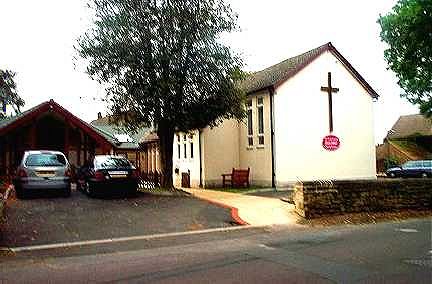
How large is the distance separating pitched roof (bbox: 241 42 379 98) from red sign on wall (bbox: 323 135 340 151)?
3914mm

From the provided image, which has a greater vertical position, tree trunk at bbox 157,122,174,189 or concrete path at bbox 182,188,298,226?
tree trunk at bbox 157,122,174,189

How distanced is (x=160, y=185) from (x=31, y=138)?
8280 millimetres

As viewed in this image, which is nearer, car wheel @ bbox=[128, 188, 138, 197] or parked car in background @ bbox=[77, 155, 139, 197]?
parked car in background @ bbox=[77, 155, 139, 197]

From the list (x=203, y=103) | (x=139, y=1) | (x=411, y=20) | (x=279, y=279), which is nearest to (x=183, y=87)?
(x=203, y=103)

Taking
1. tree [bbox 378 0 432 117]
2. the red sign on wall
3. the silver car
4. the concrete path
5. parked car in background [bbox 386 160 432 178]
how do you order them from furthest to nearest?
parked car in background [bbox 386 160 432 178] < tree [bbox 378 0 432 117] < the red sign on wall < the silver car < the concrete path

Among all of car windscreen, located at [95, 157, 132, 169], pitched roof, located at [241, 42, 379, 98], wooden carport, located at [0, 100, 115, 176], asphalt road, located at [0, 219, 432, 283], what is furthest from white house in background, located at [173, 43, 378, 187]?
asphalt road, located at [0, 219, 432, 283]

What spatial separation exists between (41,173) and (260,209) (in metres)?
8.33

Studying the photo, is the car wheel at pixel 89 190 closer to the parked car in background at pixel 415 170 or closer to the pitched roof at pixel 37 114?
the pitched roof at pixel 37 114

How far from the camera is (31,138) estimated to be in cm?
2575

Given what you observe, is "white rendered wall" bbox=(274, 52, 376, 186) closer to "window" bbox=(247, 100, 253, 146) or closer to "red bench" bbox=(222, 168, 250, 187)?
"red bench" bbox=(222, 168, 250, 187)

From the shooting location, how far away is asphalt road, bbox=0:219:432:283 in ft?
22.9

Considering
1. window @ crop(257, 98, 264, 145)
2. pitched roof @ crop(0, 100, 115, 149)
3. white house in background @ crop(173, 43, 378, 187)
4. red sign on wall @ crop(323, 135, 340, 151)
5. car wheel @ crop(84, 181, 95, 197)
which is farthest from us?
window @ crop(257, 98, 264, 145)

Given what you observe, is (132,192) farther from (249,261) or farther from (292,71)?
(249,261)

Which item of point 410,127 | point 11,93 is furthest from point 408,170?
point 11,93
